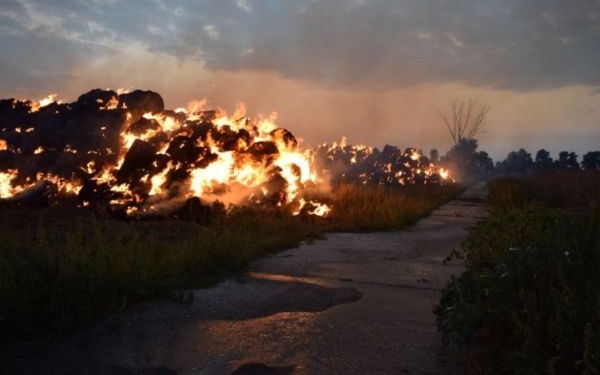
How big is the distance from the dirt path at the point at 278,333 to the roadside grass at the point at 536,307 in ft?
1.20

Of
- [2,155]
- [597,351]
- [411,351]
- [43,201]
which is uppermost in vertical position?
[2,155]

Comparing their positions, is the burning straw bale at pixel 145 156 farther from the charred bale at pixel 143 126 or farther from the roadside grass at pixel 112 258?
the roadside grass at pixel 112 258

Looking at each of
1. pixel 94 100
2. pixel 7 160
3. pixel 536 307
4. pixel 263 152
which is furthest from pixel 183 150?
pixel 536 307

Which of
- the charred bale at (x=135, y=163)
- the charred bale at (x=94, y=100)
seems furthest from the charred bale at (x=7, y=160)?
the charred bale at (x=135, y=163)

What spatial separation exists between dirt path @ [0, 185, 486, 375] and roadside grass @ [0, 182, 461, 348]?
30 centimetres

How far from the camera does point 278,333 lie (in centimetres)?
470

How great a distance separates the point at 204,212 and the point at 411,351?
27.6 feet

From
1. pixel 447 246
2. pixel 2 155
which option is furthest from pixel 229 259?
pixel 2 155

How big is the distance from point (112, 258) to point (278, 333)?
8.07ft

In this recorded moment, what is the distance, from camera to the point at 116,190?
13219 mm

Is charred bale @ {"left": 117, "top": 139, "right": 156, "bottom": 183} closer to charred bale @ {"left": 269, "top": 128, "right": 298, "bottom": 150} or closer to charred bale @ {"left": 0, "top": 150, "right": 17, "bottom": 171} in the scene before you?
charred bale @ {"left": 269, "top": 128, "right": 298, "bottom": 150}

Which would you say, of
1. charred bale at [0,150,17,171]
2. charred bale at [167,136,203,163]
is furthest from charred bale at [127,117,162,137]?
charred bale at [0,150,17,171]

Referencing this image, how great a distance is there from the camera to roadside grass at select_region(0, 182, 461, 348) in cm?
474

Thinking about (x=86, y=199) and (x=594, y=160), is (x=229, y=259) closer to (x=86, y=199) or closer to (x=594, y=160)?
(x=86, y=199)
